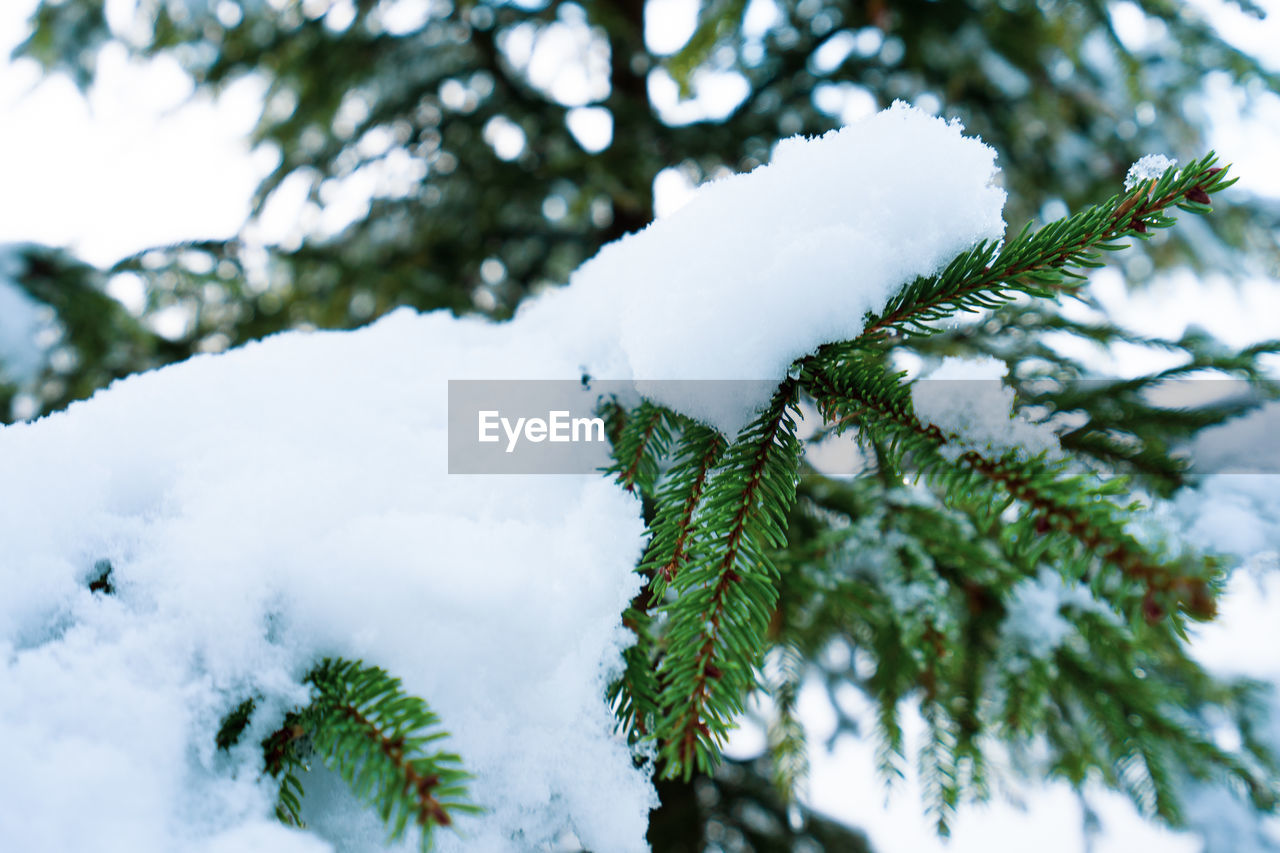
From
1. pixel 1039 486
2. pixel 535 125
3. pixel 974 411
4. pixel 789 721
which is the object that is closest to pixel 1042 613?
pixel 789 721

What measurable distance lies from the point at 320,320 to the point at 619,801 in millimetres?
2915

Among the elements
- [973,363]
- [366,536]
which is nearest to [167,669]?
[366,536]

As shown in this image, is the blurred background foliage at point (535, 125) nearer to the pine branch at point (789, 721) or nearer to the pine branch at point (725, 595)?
the pine branch at point (789, 721)

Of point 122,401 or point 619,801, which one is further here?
point 122,401

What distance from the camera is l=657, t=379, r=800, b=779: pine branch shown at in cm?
58

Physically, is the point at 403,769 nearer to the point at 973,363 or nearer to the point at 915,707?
the point at 973,363

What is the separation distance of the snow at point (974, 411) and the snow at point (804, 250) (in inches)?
5.8

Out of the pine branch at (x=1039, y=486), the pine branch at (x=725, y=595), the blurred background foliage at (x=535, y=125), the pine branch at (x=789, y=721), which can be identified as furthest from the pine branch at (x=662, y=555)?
the blurred background foliage at (x=535, y=125)

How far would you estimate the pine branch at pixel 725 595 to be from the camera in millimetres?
578

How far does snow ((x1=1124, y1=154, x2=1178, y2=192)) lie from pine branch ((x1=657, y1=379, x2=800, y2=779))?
38 cm

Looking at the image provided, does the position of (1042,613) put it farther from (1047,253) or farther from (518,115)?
(518,115)

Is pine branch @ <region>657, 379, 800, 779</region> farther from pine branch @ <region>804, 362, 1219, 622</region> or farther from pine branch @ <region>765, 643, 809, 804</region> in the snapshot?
pine branch @ <region>765, 643, 809, 804</region>

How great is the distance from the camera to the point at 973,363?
0.88 m

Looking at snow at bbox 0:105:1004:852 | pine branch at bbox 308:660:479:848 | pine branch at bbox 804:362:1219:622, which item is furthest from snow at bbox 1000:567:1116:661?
pine branch at bbox 308:660:479:848
